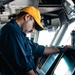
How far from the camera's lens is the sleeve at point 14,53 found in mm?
2691

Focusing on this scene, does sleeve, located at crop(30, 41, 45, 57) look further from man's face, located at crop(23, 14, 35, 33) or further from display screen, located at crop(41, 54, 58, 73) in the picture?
man's face, located at crop(23, 14, 35, 33)

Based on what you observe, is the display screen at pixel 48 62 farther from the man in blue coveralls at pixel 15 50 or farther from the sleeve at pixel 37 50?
the man in blue coveralls at pixel 15 50

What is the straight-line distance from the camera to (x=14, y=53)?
2.69 m

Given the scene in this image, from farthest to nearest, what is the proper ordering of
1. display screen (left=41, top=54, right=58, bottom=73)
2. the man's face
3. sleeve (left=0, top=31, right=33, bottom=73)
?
display screen (left=41, top=54, right=58, bottom=73), the man's face, sleeve (left=0, top=31, right=33, bottom=73)

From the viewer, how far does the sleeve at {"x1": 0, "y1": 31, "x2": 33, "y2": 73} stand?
269cm

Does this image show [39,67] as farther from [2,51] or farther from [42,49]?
[2,51]

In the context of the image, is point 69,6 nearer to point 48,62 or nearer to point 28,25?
point 48,62

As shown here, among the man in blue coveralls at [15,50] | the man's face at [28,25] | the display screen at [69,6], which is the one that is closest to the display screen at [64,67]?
the man in blue coveralls at [15,50]

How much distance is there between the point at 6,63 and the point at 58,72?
1.99 ft

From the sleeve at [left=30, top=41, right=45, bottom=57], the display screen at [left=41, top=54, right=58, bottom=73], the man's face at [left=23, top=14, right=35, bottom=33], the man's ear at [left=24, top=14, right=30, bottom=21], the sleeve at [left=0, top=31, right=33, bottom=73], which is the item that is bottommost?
the display screen at [left=41, top=54, right=58, bottom=73]

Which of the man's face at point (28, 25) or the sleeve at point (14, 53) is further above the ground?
the man's face at point (28, 25)

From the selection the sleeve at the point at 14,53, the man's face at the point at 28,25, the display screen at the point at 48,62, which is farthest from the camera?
the display screen at the point at 48,62

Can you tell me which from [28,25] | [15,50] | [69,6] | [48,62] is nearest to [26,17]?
[28,25]

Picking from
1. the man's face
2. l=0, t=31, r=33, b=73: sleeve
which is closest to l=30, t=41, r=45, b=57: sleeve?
the man's face
